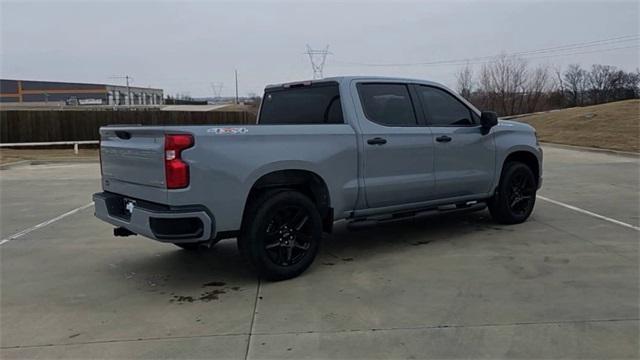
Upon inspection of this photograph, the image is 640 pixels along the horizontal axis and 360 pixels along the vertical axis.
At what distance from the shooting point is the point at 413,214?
6.41 meters

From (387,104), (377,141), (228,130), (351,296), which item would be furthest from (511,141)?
(228,130)

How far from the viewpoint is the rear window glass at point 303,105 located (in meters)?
6.06

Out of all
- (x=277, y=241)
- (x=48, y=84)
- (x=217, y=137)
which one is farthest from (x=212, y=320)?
(x=48, y=84)

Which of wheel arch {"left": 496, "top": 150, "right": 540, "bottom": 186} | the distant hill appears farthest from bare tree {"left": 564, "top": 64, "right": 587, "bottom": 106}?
wheel arch {"left": 496, "top": 150, "right": 540, "bottom": 186}

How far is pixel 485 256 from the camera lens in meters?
6.13

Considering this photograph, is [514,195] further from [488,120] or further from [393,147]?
[393,147]

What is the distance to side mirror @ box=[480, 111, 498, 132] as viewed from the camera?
7008 mm

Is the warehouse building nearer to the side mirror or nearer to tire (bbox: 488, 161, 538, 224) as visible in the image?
tire (bbox: 488, 161, 538, 224)

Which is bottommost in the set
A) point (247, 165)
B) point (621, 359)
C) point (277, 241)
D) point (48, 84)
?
point (621, 359)

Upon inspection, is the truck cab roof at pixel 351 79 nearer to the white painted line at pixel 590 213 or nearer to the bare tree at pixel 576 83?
the white painted line at pixel 590 213

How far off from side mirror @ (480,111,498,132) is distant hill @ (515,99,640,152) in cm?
1489

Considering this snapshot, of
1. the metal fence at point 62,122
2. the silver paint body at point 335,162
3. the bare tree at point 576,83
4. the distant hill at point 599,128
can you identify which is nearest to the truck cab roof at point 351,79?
the silver paint body at point 335,162

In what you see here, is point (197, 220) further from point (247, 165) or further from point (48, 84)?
point (48, 84)

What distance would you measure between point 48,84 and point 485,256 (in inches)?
3671
